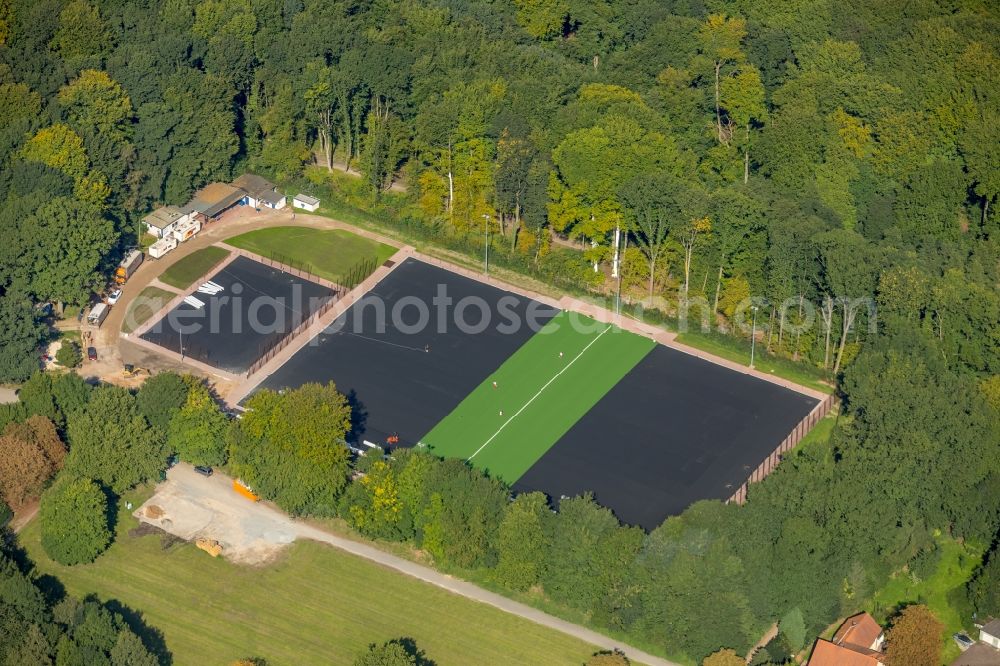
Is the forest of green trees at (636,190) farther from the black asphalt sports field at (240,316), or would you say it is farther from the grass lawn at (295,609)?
the black asphalt sports field at (240,316)

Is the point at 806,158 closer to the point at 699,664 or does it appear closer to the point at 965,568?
the point at 965,568

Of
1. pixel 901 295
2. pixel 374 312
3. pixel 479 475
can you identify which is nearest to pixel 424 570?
pixel 479 475

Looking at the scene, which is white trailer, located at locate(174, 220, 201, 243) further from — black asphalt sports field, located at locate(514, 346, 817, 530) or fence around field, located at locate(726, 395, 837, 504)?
fence around field, located at locate(726, 395, 837, 504)

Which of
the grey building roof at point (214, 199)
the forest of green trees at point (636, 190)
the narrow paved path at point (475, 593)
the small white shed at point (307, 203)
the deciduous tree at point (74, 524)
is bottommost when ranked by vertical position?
the narrow paved path at point (475, 593)

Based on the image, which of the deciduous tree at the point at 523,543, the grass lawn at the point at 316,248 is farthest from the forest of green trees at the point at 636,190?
the grass lawn at the point at 316,248

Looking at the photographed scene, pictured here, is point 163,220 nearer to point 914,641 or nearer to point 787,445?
point 787,445

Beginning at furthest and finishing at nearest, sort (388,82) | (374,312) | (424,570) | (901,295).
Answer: (388,82) < (374,312) < (901,295) < (424,570)
